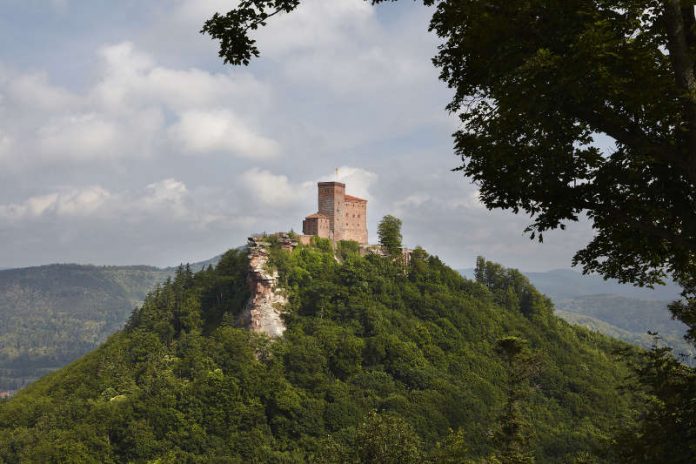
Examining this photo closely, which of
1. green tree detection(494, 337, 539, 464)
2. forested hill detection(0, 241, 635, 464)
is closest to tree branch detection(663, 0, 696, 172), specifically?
green tree detection(494, 337, 539, 464)

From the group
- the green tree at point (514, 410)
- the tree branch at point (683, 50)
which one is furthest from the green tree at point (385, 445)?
the tree branch at point (683, 50)

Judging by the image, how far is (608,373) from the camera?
9994 cm

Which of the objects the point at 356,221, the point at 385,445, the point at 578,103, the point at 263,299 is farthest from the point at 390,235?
the point at 578,103

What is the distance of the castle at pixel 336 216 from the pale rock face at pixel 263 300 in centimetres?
914

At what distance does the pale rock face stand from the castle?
30.0 feet

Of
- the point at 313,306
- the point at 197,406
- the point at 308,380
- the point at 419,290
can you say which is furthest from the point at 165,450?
the point at 419,290

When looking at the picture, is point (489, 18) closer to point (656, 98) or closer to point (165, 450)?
point (656, 98)

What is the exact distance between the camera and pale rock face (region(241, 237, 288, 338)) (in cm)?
8462

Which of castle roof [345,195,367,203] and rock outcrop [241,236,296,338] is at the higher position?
castle roof [345,195,367,203]

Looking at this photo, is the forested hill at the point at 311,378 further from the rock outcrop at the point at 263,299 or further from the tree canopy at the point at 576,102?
the tree canopy at the point at 576,102

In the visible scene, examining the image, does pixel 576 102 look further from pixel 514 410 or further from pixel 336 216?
pixel 336 216

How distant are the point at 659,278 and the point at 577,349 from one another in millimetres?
96712

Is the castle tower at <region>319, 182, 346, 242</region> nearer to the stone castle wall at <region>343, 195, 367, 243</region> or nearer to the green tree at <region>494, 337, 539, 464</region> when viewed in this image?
the stone castle wall at <region>343, 195, 367, 243</region>

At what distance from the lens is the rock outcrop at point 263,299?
84625 millimetres
